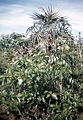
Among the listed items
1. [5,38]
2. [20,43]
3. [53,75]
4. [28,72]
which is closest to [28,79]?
[28,72]

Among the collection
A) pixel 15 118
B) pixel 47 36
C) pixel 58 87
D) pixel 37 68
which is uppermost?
pixel 47 36

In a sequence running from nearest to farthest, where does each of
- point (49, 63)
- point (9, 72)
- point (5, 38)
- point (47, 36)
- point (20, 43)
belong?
point (9, 72)
point (49, 63)
point (47, 36)
point (20, 43)
point (5, 38)

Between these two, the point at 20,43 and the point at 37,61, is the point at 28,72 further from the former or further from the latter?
the point at 20,43

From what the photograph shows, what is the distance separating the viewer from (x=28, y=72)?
81.0 inches

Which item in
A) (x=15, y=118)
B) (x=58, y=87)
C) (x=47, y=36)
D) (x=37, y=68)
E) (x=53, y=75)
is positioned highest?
(x=47, y=36)

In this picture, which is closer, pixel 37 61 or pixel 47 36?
pixel 37 61

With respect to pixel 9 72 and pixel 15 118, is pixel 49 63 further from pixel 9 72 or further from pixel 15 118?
pixel 15 118

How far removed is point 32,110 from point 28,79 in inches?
35.0

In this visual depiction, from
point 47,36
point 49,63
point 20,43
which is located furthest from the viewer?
point 20,43

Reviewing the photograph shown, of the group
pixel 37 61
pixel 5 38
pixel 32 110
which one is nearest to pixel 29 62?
pixel 37 61

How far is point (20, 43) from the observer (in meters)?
6.21

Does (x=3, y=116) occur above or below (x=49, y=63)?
below

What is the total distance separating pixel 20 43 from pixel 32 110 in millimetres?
3910

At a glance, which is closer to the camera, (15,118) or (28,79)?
(28,79)
